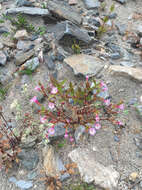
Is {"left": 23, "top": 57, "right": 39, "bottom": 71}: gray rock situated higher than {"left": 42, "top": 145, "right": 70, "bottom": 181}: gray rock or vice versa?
{"left": 23, "top": 57, "right": 39, "bottom": 71}: gray rock

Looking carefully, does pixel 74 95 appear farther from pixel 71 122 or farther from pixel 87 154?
pixel 87 154

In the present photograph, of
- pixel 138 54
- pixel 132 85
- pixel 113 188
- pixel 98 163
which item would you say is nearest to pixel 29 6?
pixel 138 54

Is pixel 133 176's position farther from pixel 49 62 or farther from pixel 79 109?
pixel 49 62

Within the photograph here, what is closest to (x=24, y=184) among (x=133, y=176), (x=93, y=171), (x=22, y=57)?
(x=93, y=171)

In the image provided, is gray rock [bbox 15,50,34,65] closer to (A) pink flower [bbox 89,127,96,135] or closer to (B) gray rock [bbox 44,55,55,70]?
(B) gray rock [bbox 44,55,55,70]

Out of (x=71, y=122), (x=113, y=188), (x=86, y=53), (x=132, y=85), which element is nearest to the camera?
(x=113, y=188)

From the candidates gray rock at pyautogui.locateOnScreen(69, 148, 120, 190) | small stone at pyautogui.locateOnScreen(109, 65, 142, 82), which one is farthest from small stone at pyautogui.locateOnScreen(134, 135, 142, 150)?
small stone at pyautogui.locateOnScreen(109, 65, 142, 82)
